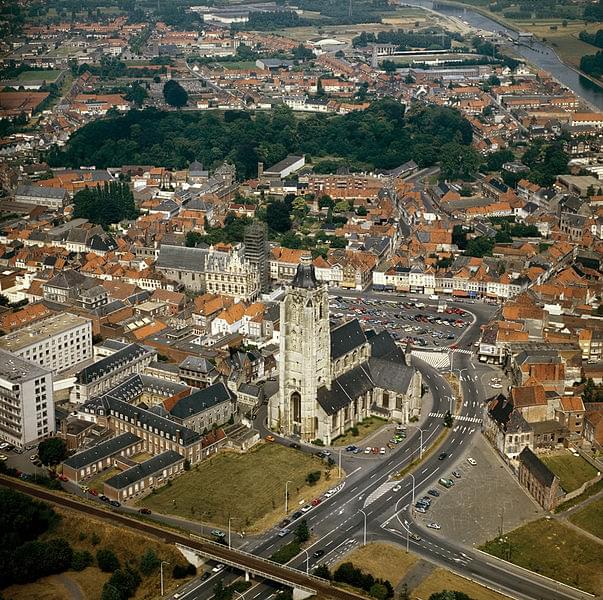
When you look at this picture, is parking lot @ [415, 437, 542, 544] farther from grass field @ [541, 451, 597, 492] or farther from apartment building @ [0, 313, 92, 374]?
apartment building @ [0, 313, 92, 374]

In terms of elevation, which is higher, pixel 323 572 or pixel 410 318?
pixel 323 572

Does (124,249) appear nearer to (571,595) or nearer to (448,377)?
(448,377)

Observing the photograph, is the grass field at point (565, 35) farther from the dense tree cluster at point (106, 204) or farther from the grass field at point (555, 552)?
the grass field at point (555, 552)

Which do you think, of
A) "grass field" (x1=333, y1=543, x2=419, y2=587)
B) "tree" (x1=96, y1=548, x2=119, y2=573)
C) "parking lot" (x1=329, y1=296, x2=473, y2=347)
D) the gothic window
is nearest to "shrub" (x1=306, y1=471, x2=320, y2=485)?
the gothic window

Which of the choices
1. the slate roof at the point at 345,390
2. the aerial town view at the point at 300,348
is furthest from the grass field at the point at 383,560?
the slate roof at the point at 345,390

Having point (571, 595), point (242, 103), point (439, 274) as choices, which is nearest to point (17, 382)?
point (571, 595)

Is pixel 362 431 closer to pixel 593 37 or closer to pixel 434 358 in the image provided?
pixel 434 358

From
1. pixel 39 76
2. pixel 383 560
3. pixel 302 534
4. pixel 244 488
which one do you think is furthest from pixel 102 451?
pixel 39 76
